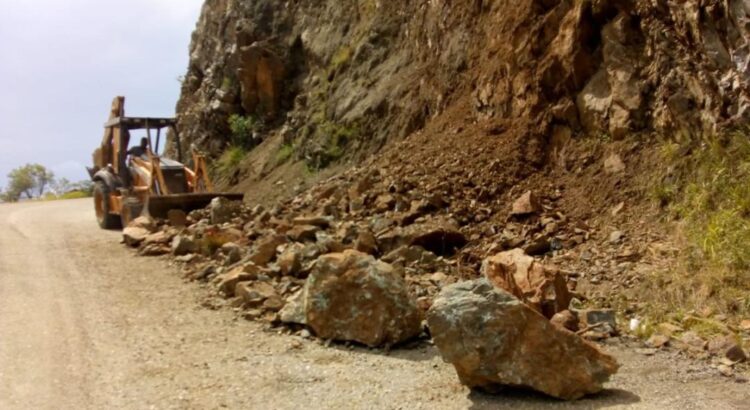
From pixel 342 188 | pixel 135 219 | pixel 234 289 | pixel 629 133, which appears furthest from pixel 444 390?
pixel 135 219

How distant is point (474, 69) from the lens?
12.7 m

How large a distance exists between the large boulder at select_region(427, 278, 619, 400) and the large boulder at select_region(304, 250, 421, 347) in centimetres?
117

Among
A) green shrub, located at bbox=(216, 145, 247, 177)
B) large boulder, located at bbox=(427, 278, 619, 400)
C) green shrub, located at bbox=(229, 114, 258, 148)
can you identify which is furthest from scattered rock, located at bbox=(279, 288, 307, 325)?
green shrub, located at bbox=(229, 114, 258, 148)

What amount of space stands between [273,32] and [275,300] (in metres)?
15.0

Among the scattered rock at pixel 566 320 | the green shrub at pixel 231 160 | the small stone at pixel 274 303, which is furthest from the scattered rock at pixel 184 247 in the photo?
the green shrub at pixel 231 160

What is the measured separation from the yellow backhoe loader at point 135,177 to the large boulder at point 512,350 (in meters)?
9.27

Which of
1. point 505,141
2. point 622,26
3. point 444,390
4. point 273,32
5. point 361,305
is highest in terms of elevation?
point 273,32

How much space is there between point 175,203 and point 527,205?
274 inches

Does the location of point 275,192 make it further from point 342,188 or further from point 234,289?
point 234,289

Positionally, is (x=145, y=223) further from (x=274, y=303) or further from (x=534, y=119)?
(x=534, y=119)

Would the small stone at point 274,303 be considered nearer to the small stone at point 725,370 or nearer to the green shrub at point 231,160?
the small stone at point 725,370

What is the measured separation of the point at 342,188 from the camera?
12.4m

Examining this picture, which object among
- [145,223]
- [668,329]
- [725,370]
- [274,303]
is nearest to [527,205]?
[668,329]

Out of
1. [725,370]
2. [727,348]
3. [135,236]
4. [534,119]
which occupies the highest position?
[534,119]
